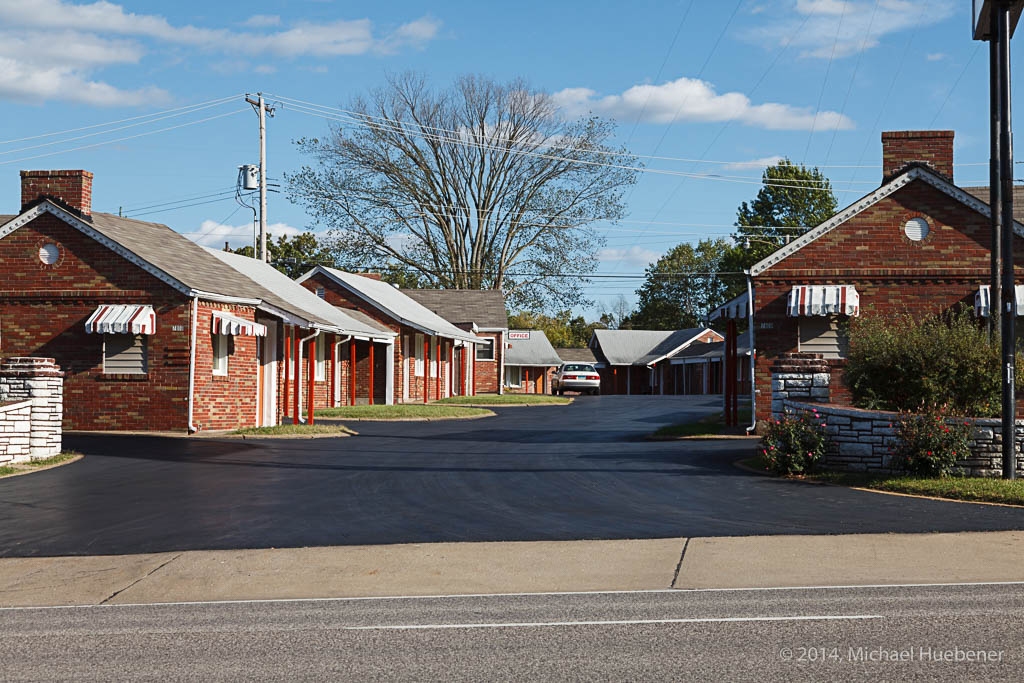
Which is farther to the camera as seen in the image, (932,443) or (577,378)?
(577,378)

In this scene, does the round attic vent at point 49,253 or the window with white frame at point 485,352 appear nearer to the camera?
the round attic vent at point 49,253

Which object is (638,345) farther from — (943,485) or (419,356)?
(943,485)

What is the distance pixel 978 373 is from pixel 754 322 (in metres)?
8.92

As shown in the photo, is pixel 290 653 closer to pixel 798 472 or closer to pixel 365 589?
Answer: pixel 365 589

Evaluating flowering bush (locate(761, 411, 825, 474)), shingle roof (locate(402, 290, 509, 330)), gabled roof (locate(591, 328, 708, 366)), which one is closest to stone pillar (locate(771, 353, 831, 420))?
flowering bush (locate(761, 411, 825, 474))

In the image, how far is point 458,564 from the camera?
954cm

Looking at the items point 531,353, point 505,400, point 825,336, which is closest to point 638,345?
point 531,353

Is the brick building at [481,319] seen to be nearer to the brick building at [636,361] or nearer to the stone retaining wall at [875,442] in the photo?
the brick building at [636,361]

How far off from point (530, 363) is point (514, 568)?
62.1m

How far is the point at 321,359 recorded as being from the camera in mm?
35094

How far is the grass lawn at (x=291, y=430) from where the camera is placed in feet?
77.8

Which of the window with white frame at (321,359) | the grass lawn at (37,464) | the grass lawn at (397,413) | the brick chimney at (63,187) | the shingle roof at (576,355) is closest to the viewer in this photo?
the grass lawn at (37,464)

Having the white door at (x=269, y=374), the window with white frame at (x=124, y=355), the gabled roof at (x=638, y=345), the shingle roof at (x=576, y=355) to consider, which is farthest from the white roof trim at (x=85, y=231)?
the shingle roof at (x=576, y=355)

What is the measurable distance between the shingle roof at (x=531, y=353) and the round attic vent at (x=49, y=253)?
48391 mm
